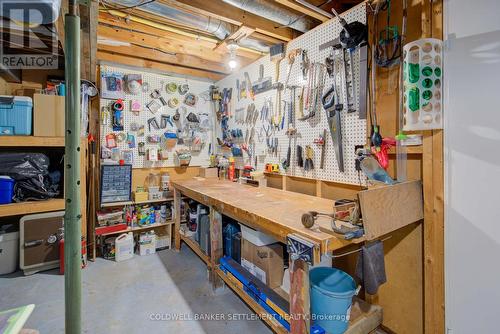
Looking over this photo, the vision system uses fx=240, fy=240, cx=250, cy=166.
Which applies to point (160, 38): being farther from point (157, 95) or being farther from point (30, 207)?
point (30, 207)

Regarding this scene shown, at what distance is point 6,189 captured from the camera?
2.23 meters

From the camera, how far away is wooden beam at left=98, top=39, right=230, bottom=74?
9.07 ft

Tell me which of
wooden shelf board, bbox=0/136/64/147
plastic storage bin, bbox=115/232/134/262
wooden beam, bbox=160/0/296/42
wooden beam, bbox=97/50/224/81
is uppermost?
wooden beam, bbox=97/50/224/81

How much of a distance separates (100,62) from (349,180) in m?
3.12

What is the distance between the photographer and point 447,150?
4.16ft

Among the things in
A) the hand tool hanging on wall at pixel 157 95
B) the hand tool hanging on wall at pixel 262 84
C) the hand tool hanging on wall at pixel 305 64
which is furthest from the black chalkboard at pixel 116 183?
the hand tool hanging on wall at pixel 305 64

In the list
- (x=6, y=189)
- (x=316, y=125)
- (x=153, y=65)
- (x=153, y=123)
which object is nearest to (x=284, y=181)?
(x=316, y=125)

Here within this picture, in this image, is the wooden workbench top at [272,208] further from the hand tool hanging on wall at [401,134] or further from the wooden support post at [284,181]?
the hand tool hanging on wall at [401,134]

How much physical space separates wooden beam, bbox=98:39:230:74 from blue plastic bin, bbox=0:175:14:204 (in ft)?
5.38

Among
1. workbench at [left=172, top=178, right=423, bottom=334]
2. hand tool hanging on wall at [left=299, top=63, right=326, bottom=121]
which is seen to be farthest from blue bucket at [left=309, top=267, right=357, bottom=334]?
hand tool hanging on wall at [left=299, top=63, right=326, bottom=121]

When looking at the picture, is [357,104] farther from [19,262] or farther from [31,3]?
[19,262]

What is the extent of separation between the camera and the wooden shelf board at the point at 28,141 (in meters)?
2.22

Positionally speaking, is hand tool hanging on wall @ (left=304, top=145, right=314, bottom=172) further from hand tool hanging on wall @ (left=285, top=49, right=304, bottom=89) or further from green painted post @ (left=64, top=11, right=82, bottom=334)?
green painted post @ (left=64, top=11, right=82, bottom=334)

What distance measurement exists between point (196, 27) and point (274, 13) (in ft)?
2.24
